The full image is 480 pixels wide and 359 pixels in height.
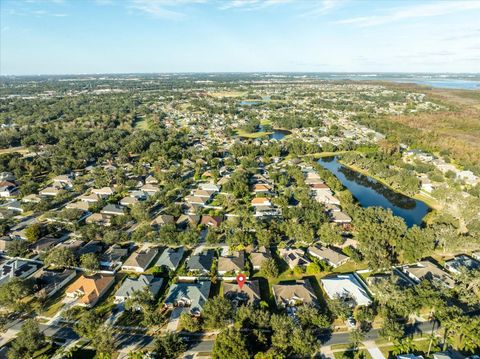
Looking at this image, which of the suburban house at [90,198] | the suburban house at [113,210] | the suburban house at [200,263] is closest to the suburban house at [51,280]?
the suburban house at [200,263]

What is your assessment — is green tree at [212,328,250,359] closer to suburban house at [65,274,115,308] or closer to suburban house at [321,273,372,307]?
suburban house at [321,273,372,307]

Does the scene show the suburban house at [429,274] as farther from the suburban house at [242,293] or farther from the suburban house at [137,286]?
the suburban house at [137,286]

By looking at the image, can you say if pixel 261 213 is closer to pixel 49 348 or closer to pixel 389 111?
pixel 49 348

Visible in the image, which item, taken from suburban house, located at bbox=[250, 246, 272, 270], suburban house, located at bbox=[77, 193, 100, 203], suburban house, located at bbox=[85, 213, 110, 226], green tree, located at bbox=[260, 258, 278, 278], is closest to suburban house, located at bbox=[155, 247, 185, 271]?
suburban house, located at bbox=[250, 246, 272, 270]

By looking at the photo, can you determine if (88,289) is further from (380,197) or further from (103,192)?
(380,197)

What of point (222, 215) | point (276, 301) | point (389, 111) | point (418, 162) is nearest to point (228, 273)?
point (276, 301)
